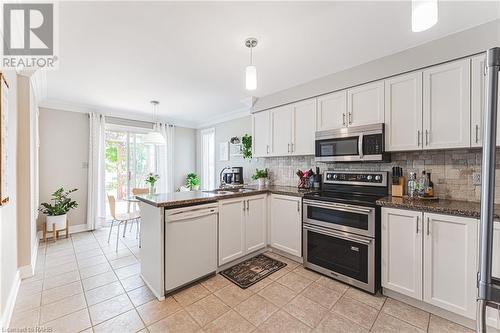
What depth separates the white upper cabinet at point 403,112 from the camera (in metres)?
2.16

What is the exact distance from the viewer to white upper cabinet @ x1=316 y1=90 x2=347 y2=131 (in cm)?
269

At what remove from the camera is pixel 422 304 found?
1.93 meters

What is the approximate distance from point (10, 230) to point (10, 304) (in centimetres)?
65

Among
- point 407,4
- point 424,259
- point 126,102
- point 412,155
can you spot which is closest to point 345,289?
point 424,259

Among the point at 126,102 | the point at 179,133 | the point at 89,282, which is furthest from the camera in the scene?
the point at 179,133

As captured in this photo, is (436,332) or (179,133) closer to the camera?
(436,332)

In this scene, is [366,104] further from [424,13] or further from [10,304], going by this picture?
[10,304]

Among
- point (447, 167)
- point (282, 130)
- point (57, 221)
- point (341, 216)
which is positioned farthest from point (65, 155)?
point (447, 167)

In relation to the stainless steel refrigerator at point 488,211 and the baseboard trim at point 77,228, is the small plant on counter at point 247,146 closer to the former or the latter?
the baseboard trim at point 77,228

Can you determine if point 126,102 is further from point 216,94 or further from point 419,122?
point 419,122

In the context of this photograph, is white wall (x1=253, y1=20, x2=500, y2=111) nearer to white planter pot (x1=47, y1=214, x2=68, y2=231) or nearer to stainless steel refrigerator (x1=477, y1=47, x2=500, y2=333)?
stainless steel refrigerator (x1=477, y1=47, x2=500, y2=333)

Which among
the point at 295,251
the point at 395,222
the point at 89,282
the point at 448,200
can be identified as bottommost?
the point at 89,282

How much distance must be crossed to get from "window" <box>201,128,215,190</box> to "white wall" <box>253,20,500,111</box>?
2974mm

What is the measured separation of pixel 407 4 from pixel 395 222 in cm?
179
